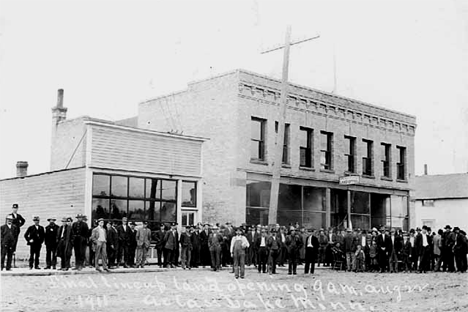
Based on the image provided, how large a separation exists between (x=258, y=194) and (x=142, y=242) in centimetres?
757

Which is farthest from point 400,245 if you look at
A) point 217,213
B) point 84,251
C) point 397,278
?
point 84,251

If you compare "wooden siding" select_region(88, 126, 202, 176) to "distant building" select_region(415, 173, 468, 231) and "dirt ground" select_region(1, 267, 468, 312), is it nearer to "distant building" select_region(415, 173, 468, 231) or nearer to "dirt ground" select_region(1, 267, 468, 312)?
"dirt ground" select_region(1, 267, 468, 312)

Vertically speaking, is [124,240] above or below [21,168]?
below

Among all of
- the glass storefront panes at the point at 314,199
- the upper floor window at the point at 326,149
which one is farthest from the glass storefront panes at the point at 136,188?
the upper floor window at the point at 326,149

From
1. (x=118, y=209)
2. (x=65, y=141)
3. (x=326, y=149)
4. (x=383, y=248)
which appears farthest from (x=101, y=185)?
(x=326, y=149)

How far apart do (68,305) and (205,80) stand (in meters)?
17.2

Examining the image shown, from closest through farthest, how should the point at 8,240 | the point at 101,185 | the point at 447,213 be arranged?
the point at 8,240 < the point at 101,185 < the point at 447,213

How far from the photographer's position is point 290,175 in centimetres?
2822

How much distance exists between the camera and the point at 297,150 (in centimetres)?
2889

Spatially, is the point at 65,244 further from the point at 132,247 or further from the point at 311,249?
the point at 311,249

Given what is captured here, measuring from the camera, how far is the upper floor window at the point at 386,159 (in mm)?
34156

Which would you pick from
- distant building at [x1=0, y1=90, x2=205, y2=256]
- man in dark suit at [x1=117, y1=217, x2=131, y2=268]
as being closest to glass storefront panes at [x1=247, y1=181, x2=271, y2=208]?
distant building at [x1=0, y1=90, x2=205, y2=256]

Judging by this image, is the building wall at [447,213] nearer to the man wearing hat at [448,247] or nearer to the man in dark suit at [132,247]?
the man wearing hat at [448,247]

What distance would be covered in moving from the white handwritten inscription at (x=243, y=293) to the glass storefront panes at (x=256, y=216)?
8.43 m
